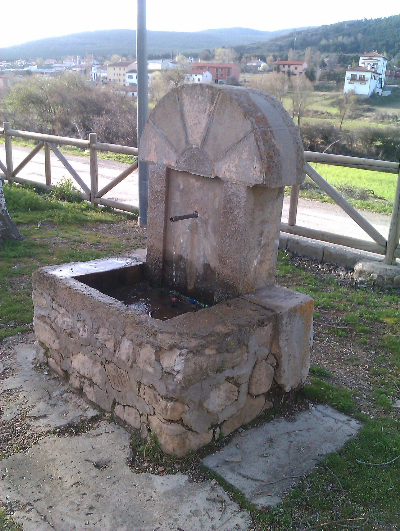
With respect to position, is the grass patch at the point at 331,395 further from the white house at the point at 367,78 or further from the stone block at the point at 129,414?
the white house at the point at 367,78

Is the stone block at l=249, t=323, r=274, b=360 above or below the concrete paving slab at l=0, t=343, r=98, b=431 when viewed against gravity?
above

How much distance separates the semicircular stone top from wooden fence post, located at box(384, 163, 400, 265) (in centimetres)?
323

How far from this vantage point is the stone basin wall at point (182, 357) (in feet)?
9.80

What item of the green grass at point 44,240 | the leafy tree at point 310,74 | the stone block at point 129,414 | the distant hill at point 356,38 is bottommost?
the green grass at point 44,240

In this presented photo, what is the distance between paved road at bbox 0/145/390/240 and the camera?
877cm

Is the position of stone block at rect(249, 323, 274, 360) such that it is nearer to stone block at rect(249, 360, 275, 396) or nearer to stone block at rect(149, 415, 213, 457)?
stone block at rect(249, 360, 275, 396)

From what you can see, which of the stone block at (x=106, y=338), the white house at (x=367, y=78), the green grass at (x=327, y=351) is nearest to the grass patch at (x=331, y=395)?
the green grass at (x=327, y=351)

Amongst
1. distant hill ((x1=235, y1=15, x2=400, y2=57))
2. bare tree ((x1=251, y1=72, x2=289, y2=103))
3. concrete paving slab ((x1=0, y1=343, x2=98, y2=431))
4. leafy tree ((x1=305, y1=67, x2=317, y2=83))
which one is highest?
distant hill ((x1=235, y1=15, x2=400, y2=57))

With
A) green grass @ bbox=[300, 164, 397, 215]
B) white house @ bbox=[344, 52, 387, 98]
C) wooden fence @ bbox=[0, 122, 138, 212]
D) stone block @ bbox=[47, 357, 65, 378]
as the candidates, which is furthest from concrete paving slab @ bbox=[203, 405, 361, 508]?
white house @ bbox=[344, 52, 387, 98]

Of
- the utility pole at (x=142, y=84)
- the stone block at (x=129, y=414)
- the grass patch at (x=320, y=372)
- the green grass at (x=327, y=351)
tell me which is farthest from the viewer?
the utility pole at (x=142, y=84)

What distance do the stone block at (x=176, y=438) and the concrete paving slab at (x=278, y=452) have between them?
127mm

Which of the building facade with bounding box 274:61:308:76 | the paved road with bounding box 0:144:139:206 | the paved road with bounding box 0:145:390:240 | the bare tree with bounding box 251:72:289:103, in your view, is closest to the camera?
the paved road with bounding box 0:145:390:240

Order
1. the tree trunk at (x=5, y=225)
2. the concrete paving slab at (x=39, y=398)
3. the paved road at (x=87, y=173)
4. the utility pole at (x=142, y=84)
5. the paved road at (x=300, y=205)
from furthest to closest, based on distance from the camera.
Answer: the paved road at (x=87, y=173) → the paved road at (x=300, y=205) → the utility pole at (x=142, y=84) → the tree trunk at (x=5, y=225) → the concrete paving slab at (x=39, y=398)

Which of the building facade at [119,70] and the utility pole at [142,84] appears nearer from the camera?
the utility pole at [142,84]
